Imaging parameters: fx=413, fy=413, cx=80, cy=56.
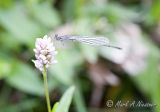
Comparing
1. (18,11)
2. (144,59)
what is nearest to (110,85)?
(144,59)

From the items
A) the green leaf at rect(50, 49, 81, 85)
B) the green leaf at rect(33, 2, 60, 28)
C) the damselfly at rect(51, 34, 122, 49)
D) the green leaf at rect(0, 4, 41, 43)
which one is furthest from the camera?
the green leaf at rect(33, 2, 60, 28)

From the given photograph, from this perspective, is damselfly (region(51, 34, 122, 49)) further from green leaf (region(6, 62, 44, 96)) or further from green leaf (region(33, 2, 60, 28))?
green leaf (region(33, 2, 60, 28))

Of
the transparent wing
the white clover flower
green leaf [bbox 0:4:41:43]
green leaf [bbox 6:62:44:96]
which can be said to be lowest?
green leaf [bbox 6:62:44:96]

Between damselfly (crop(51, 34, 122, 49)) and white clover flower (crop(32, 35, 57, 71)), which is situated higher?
white clover flower (crop(32, 35, 57, 71))

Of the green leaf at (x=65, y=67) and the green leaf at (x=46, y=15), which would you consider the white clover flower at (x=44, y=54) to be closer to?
the green leaf at (x=65, y=67)

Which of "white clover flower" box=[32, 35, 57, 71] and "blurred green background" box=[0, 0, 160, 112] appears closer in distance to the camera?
"white clover flower" box=[32, 35, 57, 71]

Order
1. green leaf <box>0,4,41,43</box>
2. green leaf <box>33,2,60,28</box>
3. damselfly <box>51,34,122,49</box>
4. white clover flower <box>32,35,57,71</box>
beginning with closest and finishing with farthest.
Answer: white clover flower <box>32,35,57,71</box> < damselfly <box>51,34,122,49</box> < green leaf <box>0,4,41,43</box> < green leaf <box>33,2,60,28</box>

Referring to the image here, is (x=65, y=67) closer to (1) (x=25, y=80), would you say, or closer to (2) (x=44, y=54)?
(1) (x=25, y=80)

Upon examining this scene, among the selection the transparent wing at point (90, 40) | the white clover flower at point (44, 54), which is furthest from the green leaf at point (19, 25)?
the white clover flower at point (44, 54)

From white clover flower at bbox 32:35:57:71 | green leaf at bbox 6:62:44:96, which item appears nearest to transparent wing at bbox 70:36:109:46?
white clover flower at bbox 32:35:57:71
